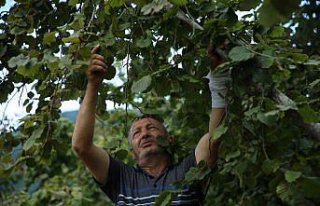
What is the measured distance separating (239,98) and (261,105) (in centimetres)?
16

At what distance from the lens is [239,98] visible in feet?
6.03

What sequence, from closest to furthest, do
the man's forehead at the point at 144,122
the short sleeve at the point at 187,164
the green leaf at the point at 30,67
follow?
the green leaf at the point at 30,67 < the short sleeve at the point at 187,164 < the man's forehead at the point at 144,122

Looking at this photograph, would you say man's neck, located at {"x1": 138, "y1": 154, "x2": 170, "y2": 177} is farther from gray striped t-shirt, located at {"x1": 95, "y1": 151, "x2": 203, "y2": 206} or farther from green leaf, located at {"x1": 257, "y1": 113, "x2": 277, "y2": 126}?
green leaf, located at {"x1": 257, "y1": 113, "x2": 277, "y2": 126}

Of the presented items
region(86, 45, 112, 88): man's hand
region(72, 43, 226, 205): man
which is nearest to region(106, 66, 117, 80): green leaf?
region(72, 43, 226, 205): man

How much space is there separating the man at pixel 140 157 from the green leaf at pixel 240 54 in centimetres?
23

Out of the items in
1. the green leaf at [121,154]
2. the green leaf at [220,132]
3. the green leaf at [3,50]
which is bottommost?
the green leaf at [121,154]

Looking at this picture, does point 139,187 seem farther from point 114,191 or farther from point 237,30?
point 237,30

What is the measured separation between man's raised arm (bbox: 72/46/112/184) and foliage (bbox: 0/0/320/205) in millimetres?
50

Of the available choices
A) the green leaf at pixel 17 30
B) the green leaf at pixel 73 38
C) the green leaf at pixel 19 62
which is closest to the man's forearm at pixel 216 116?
the green leaf at pixel 73 38

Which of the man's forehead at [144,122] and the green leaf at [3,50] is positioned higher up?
the green leaf at [3,50]

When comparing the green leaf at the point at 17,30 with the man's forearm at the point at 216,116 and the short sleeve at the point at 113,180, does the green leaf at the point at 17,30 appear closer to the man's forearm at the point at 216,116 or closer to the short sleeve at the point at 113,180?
the short sleeve at the point at 113,180

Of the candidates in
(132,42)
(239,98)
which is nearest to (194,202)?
(239,98)

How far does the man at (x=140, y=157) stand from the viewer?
1946 mm

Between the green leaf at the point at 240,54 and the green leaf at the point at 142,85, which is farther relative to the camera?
the green leaf at the point at 142,85
